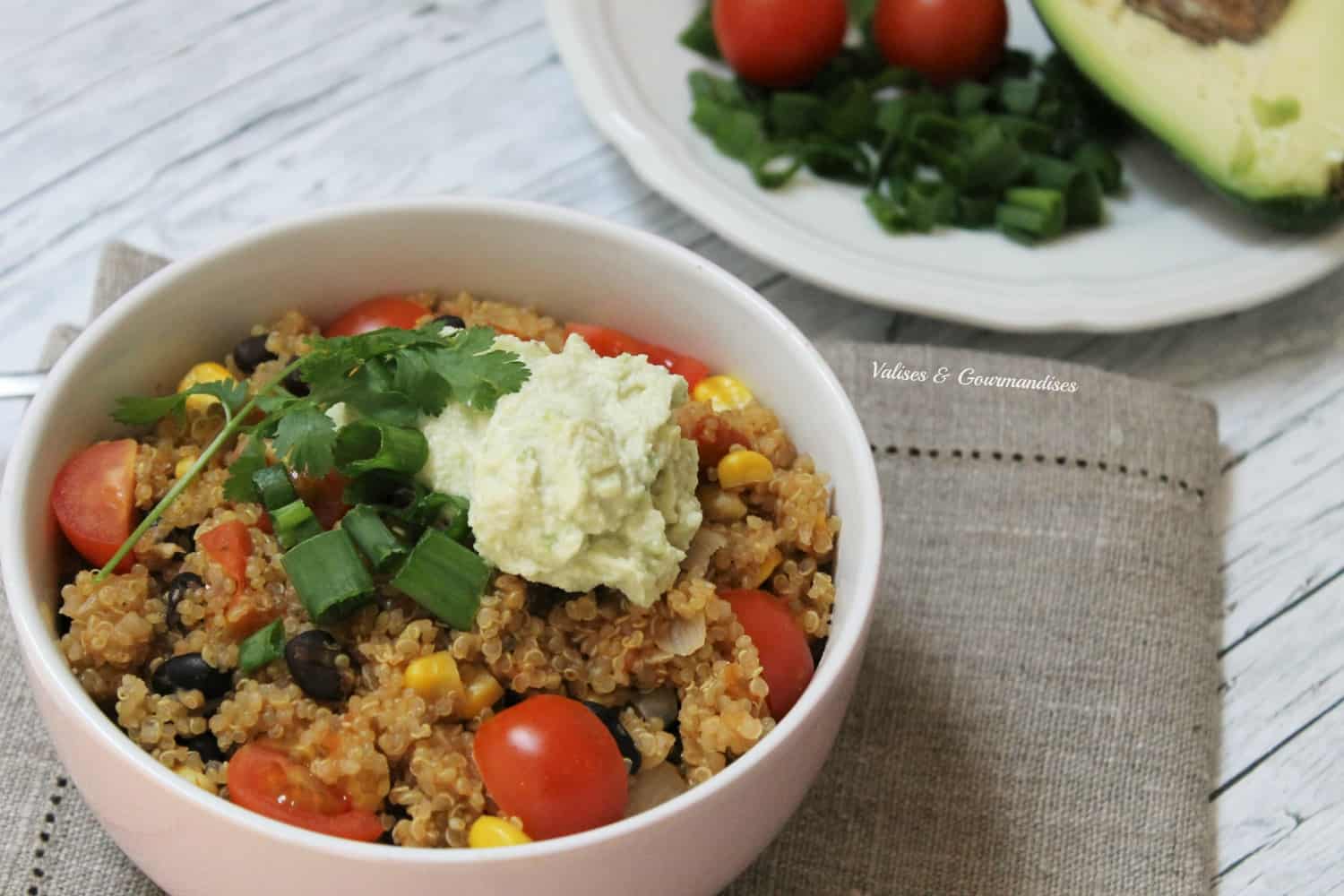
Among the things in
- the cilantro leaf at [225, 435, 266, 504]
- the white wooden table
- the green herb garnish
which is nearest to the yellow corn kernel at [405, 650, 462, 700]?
the cilantro leaf at [225, 435, 266, 504]

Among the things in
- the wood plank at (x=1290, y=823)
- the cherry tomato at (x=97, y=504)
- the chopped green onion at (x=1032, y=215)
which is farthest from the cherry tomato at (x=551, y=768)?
the chopped green onion at (x=1032, y=215)

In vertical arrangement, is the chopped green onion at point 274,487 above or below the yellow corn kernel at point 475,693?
above

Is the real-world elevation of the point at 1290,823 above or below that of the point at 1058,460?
below

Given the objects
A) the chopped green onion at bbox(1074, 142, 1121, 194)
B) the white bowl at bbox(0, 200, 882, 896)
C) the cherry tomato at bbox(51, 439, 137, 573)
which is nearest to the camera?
the white bowl at bbox(0, 200, 882, 896)

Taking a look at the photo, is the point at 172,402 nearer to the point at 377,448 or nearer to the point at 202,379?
the point at 202,379

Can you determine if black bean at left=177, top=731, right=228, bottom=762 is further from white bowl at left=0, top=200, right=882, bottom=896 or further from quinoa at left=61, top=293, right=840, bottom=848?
white bowl at left=0, top=200, right=882, bottom=896

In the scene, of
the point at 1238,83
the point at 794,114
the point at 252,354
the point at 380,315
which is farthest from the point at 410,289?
the point at 1238,83

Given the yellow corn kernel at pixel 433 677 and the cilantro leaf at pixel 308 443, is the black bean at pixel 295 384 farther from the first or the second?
the yellow corn kernel at pixel 433 677
